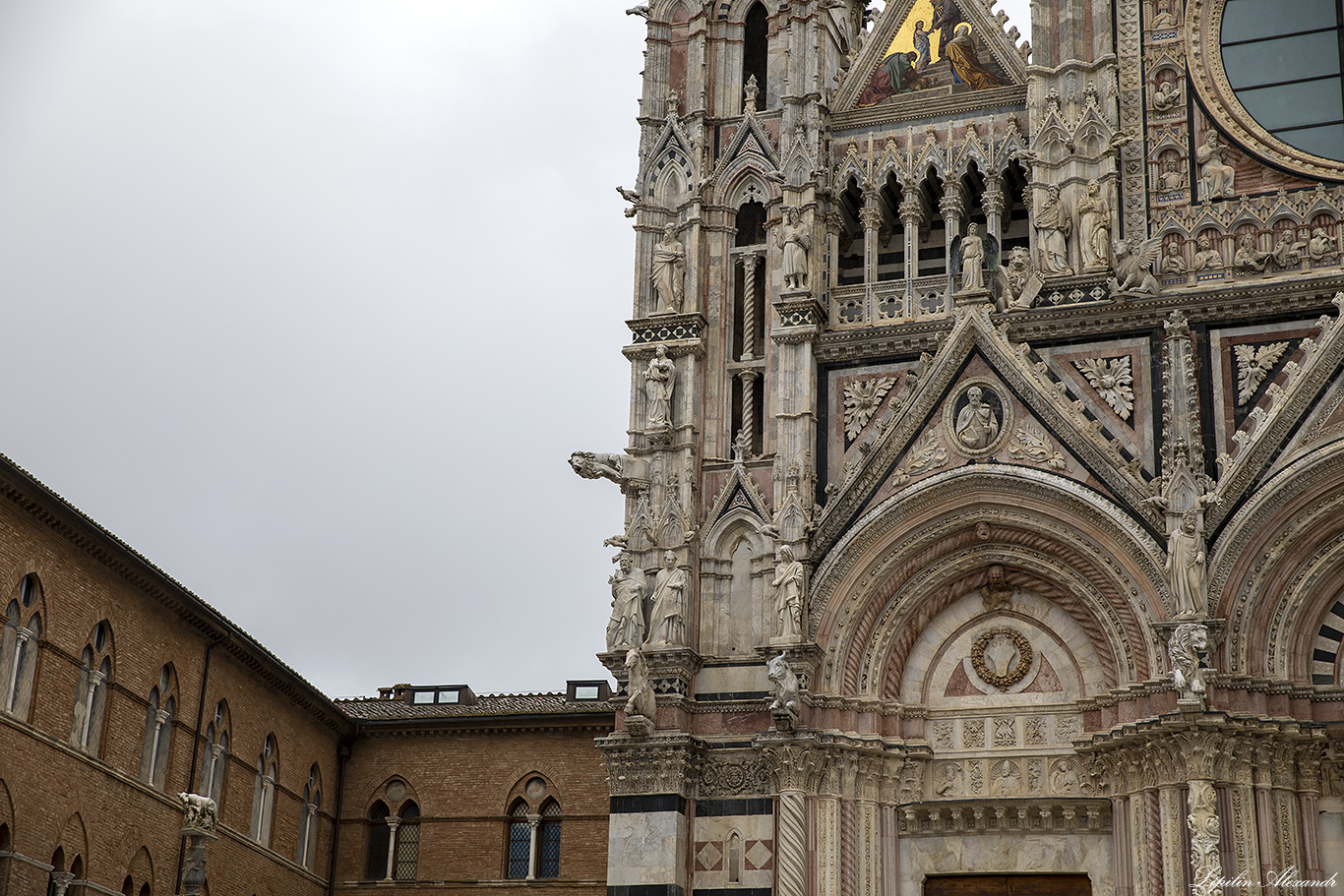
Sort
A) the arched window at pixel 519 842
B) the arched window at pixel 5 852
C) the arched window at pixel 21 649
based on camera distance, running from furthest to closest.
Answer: the arched window at pixel 519 842 → the arched window at pixel 21 649 → the arched window at pixel 5 852

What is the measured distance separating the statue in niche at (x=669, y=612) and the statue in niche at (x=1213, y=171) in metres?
9.11

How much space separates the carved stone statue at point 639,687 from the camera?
24.3 m

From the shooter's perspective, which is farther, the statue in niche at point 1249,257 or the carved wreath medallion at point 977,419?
the carved wreath medallion at point 977,419

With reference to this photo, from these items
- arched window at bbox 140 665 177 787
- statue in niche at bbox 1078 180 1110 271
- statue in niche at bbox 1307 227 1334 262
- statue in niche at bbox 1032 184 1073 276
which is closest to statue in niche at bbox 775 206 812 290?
statue in niche at bbox 1032 184 1073 276

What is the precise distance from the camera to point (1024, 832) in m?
23.5

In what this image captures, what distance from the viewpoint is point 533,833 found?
111 feet

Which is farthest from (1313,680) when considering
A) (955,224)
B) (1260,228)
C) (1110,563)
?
(955,224)

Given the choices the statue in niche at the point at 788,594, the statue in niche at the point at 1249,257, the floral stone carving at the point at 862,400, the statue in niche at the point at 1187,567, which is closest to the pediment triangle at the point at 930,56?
the statue in niche at the point at 1249,257

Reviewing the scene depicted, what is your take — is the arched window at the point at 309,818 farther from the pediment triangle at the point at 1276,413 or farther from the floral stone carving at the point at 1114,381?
the pediment triangle at the point at 1276,413

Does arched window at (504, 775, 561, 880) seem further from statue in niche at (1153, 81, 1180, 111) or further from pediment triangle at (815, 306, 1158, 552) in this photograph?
statue in niche at (1153, 81, 1180, 111)

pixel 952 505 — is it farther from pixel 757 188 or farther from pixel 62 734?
pixel 62 734

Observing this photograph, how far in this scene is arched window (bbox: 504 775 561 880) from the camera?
33.8 m

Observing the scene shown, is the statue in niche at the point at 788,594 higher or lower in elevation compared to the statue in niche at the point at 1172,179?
lower

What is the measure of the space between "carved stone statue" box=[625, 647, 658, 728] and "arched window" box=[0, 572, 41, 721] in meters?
8.20
